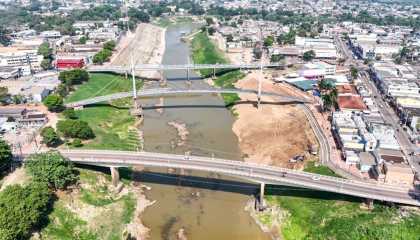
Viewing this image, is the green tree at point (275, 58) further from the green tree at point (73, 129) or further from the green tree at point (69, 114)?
the green tree at point (73, 129)

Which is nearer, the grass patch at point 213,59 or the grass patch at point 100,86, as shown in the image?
the grass patch at point 100,86

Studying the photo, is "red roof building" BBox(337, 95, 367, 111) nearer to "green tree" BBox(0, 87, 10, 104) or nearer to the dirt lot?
the dirt lot

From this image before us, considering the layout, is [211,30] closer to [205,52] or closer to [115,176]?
[205,52]

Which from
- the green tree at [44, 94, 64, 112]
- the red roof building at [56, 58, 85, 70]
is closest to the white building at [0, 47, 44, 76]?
the red roof building at [56, 58, 85, 70]

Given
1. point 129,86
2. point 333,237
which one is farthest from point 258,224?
point 129,86

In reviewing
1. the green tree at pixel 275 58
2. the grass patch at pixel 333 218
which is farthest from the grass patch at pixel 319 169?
the green tree at pixel 275 58

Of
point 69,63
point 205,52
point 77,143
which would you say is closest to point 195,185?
point 77,143
